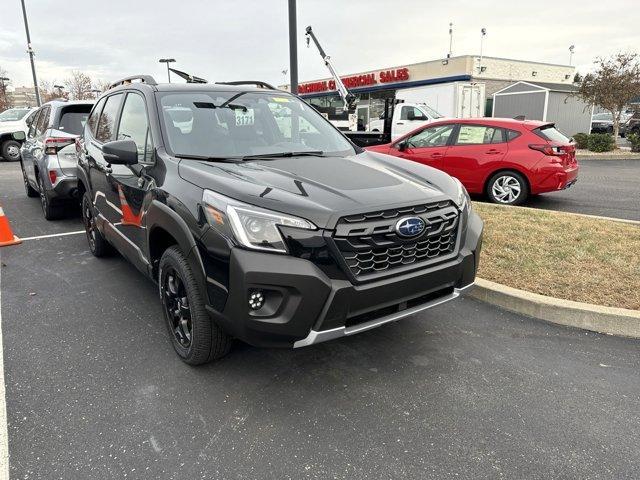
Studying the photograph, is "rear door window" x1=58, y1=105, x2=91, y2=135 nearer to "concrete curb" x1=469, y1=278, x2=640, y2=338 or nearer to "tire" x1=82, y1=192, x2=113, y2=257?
"tire" x1=82, y1=192, x2=113, y2=257

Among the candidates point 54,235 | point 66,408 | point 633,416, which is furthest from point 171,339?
point 54,235

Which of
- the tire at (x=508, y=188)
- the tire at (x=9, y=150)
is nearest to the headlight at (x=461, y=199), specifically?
the tire at (x=508, y=188)

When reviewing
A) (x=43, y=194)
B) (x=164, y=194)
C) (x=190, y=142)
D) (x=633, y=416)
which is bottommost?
(x=633, y=416)

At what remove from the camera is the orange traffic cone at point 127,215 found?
359 cm

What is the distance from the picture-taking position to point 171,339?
334cm

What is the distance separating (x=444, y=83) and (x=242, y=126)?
95.2 ft

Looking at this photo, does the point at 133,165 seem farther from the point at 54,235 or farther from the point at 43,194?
the point at 43,194

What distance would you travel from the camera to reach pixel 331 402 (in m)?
2.82

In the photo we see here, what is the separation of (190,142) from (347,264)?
163 centimetres

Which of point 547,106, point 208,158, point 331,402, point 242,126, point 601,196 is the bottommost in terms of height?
point 331,402

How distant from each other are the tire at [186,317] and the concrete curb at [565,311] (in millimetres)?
2411

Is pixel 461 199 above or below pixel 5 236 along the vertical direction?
above

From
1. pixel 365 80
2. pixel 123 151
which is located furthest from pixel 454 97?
pixel 123 151

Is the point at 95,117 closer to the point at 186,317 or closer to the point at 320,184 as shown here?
the point at 186,317
